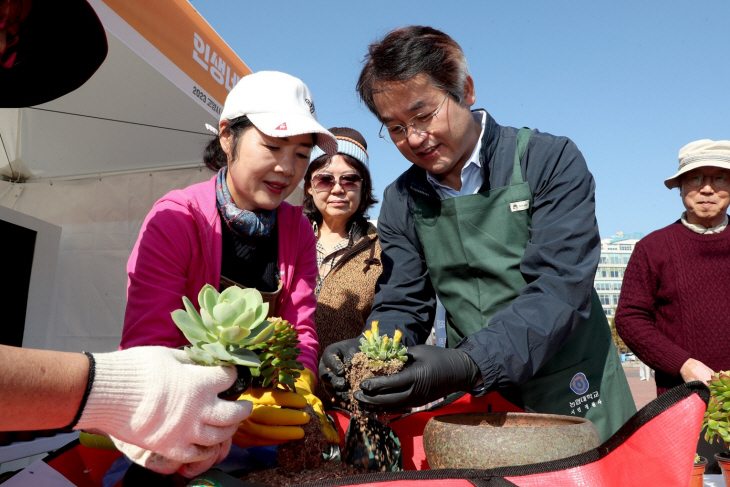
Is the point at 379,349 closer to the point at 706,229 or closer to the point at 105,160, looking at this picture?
the point at 706,229

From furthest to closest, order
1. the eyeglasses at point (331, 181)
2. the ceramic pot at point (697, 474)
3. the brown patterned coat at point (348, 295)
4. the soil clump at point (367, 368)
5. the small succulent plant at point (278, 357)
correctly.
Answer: the eyeglasses at point (331, 181), the brown patterned coat at point (348, 295), the ceramic pot at point (697, 474), the soil clump at point (367, 368), the small succulent plant at point (278, 357)

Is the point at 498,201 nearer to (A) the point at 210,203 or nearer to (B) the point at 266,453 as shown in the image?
(A) the point at 210,203

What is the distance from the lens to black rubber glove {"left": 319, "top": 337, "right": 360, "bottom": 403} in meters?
1.41

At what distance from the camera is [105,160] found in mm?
4395

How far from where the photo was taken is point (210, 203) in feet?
5.79

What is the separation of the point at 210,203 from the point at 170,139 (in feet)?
8.84

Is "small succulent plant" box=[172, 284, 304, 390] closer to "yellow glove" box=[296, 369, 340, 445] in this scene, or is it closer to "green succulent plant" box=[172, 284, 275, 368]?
"green succulent plant" box=[172, 284, 275, 368]

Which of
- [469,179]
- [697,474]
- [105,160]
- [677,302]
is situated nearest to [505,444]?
[697,474]

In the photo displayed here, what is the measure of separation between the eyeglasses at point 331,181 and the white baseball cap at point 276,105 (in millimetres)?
1273

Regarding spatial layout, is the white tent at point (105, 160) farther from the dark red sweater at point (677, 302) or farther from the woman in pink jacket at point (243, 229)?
the dark red sweater at point (677, 302)

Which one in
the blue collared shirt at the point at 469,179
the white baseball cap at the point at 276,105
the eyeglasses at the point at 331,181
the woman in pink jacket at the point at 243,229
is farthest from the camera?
the eyeglasses at the point at 331,181

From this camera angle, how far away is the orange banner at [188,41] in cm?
284

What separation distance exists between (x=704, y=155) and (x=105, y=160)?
13.4 ft

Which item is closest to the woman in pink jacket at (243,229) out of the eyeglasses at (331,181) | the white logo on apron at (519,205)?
the white logo on apron at (519,205)
